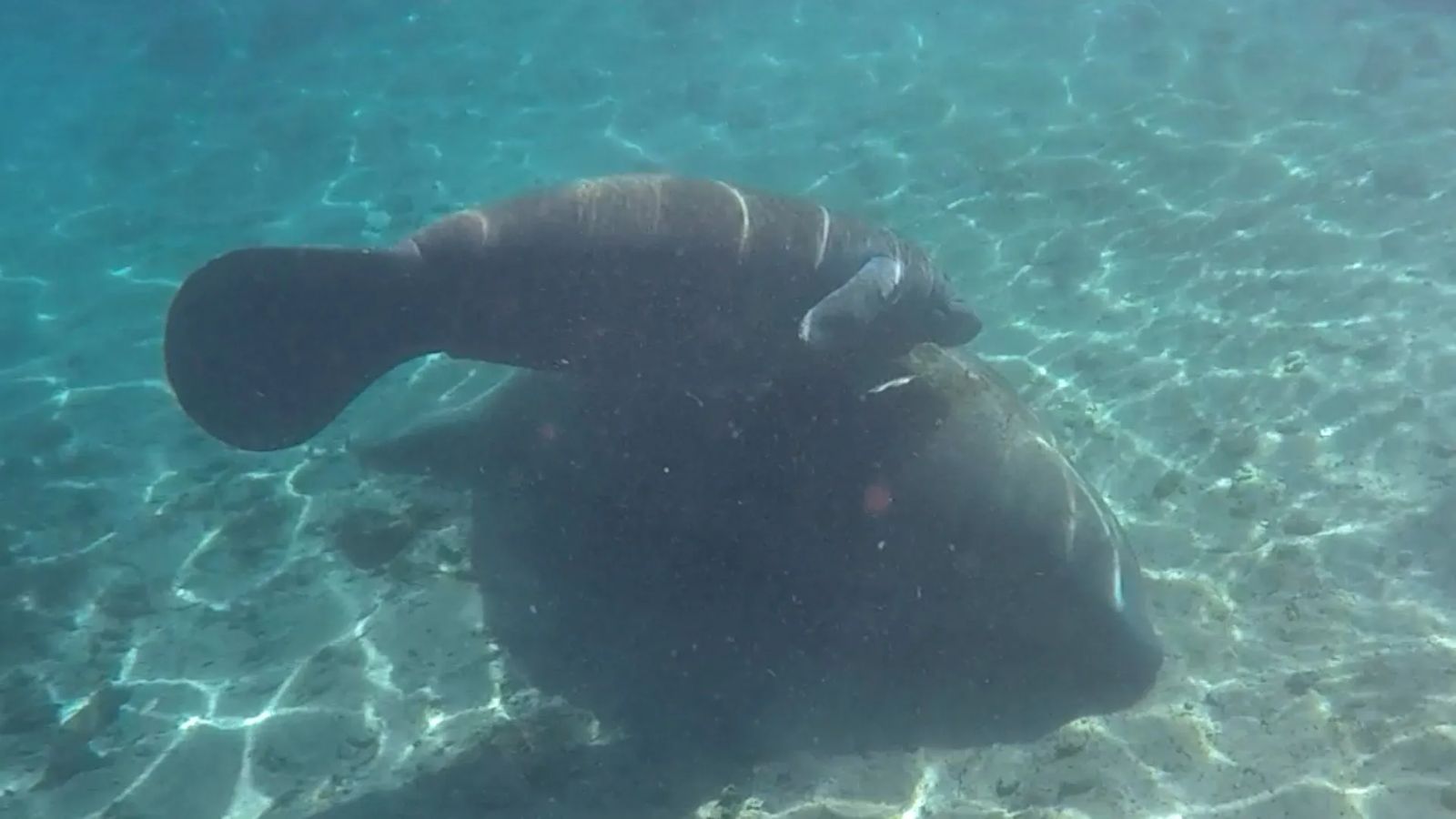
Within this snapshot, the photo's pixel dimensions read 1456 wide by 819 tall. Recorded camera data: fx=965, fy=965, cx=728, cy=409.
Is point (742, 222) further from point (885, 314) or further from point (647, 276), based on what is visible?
point (885, 314)

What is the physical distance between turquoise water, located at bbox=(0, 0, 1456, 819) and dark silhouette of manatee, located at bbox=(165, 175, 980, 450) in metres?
1.91

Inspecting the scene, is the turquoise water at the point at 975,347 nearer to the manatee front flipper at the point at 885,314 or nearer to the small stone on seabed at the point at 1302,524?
the small stone on seabed at the point at 1302,524

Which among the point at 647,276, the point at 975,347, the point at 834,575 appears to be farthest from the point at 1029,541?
the point at 975,347

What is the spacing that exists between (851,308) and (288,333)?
13.2 ft

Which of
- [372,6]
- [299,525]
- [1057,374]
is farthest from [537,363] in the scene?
[372,6]

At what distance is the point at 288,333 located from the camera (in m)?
6.95

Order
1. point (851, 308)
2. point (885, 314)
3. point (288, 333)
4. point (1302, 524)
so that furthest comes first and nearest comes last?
point (1302, 524), point (288, 333), point (885, 314), point (851, 308)

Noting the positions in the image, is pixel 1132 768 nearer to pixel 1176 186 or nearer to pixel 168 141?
pixel 1176 186

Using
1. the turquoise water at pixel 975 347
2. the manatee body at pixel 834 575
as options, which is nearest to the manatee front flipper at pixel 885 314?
the manatee body at pixel 834 575

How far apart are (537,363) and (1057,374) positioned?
5234mm

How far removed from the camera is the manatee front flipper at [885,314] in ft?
20.7

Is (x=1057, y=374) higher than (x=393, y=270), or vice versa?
(x=393, y=270)

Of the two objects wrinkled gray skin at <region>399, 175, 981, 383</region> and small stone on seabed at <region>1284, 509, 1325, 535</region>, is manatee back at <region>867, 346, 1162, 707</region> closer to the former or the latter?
wrinkled gray skin at <region>399, 175, 981, 383</region>

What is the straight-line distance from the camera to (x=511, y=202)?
6.96 meters
